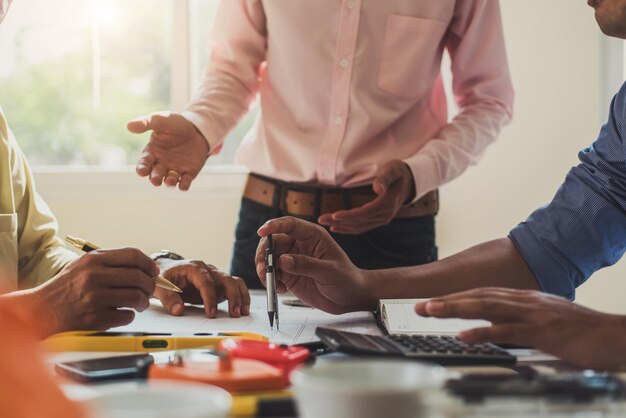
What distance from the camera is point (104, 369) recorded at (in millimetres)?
942

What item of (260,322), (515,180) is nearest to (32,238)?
(260,322)

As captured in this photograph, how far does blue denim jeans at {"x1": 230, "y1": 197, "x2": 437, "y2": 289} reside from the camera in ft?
6.92

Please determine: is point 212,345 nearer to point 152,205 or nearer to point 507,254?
point 507,254

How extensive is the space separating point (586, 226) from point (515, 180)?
182cm

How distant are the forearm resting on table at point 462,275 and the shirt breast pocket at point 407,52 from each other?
21.1 inches

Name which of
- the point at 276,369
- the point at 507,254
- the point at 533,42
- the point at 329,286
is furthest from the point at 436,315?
the point at 533,42

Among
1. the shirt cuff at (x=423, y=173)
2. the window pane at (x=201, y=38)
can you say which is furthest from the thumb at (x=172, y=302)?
the window pane at (x=201, y=38)

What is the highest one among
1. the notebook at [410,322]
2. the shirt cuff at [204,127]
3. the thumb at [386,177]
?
the shirt cuff at [204,127]

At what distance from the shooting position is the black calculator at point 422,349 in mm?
1001

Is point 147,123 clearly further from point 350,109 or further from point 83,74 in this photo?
point 83,74

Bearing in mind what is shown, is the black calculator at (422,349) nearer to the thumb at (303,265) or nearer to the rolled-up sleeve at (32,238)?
the thumb at (303,265)

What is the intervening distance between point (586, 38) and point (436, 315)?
8.76 feet

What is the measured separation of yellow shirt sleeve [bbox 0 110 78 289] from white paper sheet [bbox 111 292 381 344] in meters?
0.28

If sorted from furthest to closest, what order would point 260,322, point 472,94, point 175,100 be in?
point 175,100
point 472,94
point 260,322
